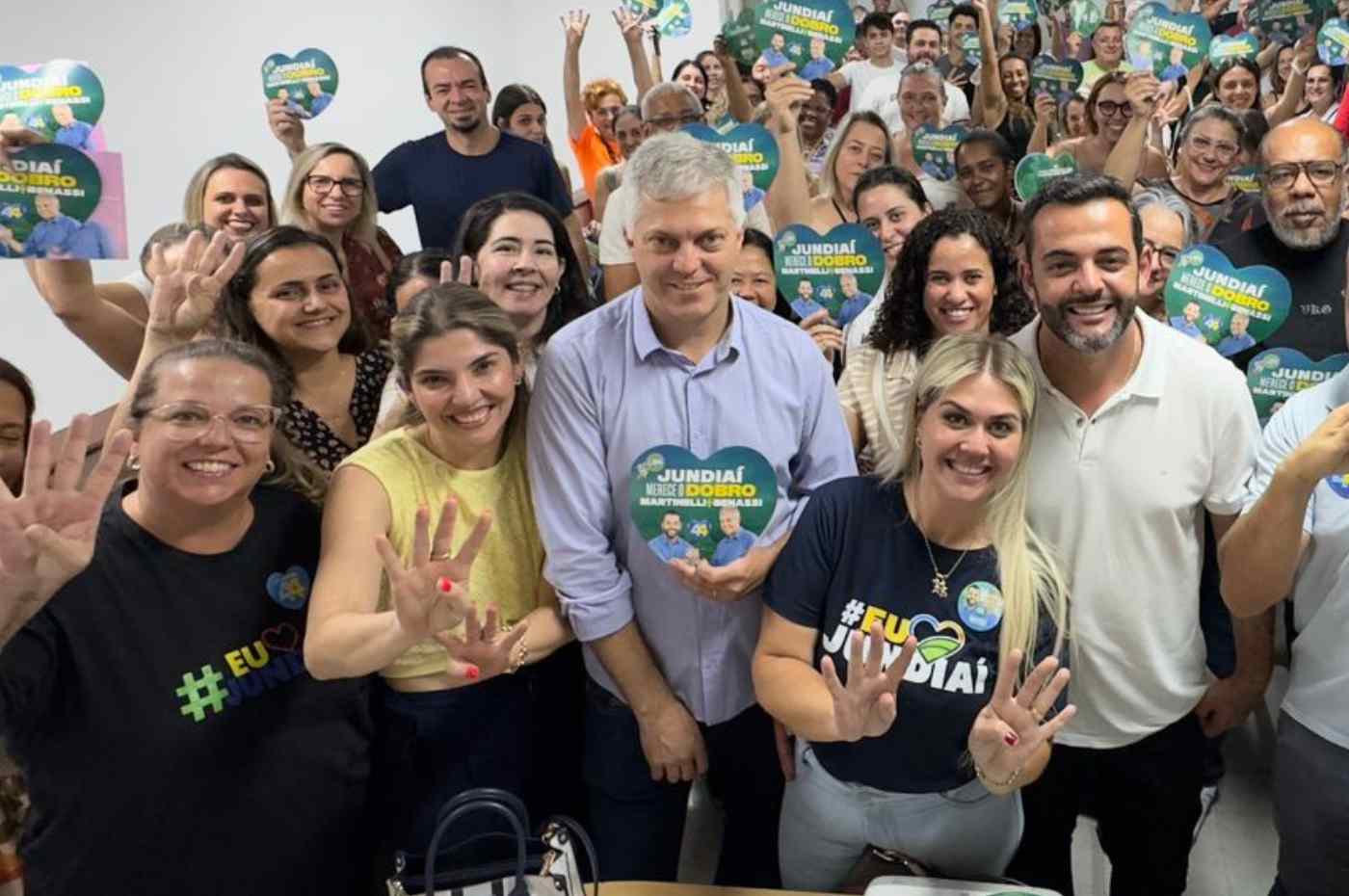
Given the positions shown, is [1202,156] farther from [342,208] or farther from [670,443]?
[342,208]

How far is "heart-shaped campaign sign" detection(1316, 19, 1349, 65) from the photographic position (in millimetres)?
3867

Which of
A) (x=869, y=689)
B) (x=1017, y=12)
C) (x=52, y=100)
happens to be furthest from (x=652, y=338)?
(x=1017, y=12)

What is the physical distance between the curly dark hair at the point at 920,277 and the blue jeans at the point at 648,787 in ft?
2.97

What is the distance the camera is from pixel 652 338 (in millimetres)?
1735

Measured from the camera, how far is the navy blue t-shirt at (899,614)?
5.22 ft

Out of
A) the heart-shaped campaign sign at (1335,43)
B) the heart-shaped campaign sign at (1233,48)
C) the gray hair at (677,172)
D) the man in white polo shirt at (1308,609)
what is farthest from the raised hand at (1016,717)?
the heart-shaped campaign sign at (1233,48)

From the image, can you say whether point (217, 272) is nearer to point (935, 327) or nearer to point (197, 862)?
point (197, 862)

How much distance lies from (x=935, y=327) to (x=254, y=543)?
57.1 inches

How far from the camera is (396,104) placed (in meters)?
5.86

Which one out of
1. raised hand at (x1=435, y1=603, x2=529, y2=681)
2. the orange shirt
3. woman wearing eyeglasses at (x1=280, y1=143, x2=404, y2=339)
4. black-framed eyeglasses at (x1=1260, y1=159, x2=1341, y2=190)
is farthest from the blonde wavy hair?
the orange shirt

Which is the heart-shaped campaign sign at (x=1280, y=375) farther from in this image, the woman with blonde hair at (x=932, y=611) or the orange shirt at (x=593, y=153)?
the orange shirt at (x=593, y=153)

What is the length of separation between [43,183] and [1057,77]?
4066 millimetres

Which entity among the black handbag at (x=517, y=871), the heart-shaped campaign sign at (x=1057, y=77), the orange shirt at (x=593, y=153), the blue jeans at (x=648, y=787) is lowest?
the blue jeans at (x=648, y=787)

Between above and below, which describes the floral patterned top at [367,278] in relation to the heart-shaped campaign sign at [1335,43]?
below
